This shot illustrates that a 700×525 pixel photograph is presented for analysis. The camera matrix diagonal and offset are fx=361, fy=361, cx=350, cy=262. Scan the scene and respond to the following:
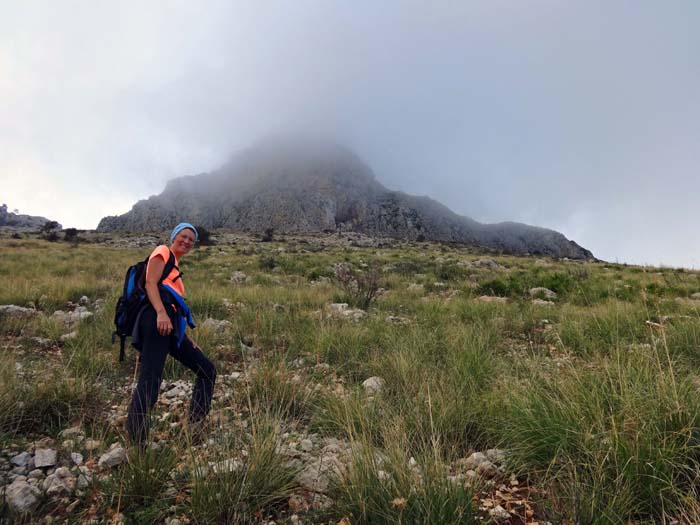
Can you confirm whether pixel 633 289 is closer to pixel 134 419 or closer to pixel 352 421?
pixel 352 421

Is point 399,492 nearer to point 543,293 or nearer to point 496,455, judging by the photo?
point 496,455

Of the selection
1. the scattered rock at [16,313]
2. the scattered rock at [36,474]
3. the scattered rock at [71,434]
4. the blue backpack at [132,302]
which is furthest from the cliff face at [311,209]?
the scattered rock at [36,474]

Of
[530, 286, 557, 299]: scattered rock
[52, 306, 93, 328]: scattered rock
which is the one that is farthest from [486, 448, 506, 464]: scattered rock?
[530, 286, 557, 299]: scattered rock

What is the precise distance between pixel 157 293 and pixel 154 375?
2.20 feet

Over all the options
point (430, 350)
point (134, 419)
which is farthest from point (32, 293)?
point (430, 350)

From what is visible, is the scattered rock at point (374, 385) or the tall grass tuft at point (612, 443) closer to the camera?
the tall grass tuft at point (612, 443)

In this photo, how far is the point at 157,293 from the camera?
2.99 m

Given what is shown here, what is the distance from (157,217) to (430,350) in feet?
440

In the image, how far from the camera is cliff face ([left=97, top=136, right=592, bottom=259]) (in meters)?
116

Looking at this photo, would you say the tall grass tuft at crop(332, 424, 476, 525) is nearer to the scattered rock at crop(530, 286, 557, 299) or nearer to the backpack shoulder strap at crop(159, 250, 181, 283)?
the backpack shoulder strap at crop(159, 250, 181, 283)

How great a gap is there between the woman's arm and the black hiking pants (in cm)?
14

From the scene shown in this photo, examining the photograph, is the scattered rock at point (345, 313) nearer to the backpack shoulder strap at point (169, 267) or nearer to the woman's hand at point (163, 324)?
the backpack shoulder strap at point (169, 267)

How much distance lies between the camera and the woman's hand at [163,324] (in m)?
2.90

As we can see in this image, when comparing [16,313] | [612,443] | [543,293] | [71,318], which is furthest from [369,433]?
[543,293]
